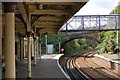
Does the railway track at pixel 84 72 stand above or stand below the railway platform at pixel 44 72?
below

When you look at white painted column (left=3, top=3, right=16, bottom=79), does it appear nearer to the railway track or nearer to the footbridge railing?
the railway track

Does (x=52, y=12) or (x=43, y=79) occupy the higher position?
(x=52, y=12)

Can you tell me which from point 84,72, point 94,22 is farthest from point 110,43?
point 84,72

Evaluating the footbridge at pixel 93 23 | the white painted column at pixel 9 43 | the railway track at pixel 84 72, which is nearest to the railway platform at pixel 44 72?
the railway track at pixel 84 72

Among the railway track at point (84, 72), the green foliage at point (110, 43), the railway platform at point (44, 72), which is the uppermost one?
the green foliage at point (110, 43)

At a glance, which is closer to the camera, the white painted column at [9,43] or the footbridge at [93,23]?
the white painted column at [9,43]

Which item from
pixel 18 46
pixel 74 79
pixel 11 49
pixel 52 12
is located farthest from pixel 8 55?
pixel 18 46

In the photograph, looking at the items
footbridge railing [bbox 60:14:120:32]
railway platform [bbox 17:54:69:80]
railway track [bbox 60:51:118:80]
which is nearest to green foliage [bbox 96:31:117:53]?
footbridge railing [bbox 60:14:120:32]

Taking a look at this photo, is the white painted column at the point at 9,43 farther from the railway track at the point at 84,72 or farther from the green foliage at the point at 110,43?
the green foliage at the point at 110,43

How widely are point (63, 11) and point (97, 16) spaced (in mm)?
31141

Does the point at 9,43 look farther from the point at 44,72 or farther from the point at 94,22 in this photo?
the point at 94,22

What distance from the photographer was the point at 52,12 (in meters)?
14.6

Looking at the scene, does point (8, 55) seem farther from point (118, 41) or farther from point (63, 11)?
point (118, 41)

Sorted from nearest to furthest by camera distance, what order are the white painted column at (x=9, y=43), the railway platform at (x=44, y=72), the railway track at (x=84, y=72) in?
the white painted column at (x=9, y=43), the railway platform at (x=44, y=72), the railway track at (x=84, y=72)
